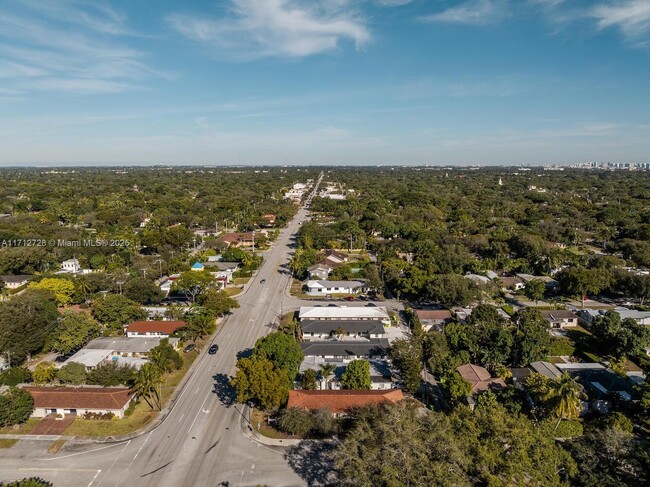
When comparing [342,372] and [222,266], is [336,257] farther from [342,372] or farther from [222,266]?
[342,372]

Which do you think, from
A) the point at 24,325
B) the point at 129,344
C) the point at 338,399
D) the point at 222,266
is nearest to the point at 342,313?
the point at 338,399

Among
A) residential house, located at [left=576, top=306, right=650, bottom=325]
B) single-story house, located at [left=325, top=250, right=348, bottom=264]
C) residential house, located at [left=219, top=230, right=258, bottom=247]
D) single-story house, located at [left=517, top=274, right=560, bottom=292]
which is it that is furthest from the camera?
residential house, located at [left=219, top=230, right=258, bottom=247]

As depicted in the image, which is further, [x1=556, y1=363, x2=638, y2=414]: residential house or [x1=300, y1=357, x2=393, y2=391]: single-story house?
[x1=300, y1=357, x2=393, y2=391]: single-story house

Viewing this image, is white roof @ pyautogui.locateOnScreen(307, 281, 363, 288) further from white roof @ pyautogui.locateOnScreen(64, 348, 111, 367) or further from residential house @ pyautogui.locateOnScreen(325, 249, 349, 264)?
white roof @ pyautogui.locateOnScreen(64, 348, 111, 367)

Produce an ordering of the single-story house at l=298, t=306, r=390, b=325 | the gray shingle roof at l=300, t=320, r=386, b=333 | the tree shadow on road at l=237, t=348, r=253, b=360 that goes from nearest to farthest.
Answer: the tree shadow on road at l=237, t=348, r=253, b=360 < the gray shingle roof at l=300, t=320, r=386, b=333 < the single-story house at l=298, t=306, r=390, b=325

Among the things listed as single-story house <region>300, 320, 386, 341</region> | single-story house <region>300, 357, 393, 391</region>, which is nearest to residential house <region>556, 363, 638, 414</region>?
single-story house <region>300, 357, 393, 391</region>

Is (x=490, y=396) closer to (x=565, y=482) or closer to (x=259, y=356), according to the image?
(x=565, y=482)

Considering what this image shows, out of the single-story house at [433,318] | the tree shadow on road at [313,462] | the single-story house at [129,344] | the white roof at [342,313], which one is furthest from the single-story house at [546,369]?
the single-story house at [129,344]
